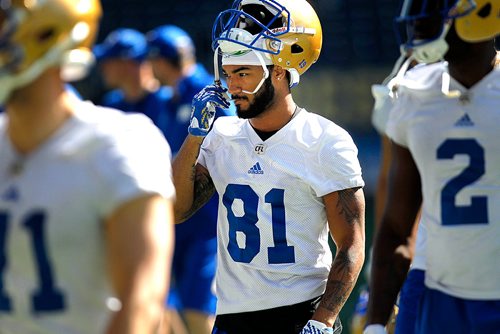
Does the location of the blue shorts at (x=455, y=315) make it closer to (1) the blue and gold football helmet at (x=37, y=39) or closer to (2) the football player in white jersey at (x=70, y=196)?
(2) the football player in white jersey at (x=70, y=196)

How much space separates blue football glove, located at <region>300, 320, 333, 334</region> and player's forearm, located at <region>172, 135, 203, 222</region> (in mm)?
724

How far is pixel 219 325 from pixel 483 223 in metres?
1.16

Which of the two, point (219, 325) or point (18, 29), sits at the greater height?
point (18, 29)

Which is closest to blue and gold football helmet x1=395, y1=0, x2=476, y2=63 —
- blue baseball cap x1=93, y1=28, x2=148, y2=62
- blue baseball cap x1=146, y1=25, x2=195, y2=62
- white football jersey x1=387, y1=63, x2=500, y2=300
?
white football jersey x1=387, y1=63, x2=500, y2=300

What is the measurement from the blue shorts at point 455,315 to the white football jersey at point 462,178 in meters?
0.03

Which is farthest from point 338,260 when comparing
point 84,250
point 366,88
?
point 366,88

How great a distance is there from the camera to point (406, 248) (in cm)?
363

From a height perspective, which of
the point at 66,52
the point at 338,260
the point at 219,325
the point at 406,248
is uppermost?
the point at 66,52

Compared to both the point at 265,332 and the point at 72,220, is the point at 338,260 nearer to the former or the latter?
the point at 265,332

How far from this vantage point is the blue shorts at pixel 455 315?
344cm

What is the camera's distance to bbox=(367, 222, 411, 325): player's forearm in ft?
11.8

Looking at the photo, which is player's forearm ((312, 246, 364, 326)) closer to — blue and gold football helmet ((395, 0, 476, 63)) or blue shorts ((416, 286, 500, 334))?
blue shorts ((416, 286, 500, 334))

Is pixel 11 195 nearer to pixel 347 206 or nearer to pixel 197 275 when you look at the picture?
pixel 347 206

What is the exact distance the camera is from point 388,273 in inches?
143
